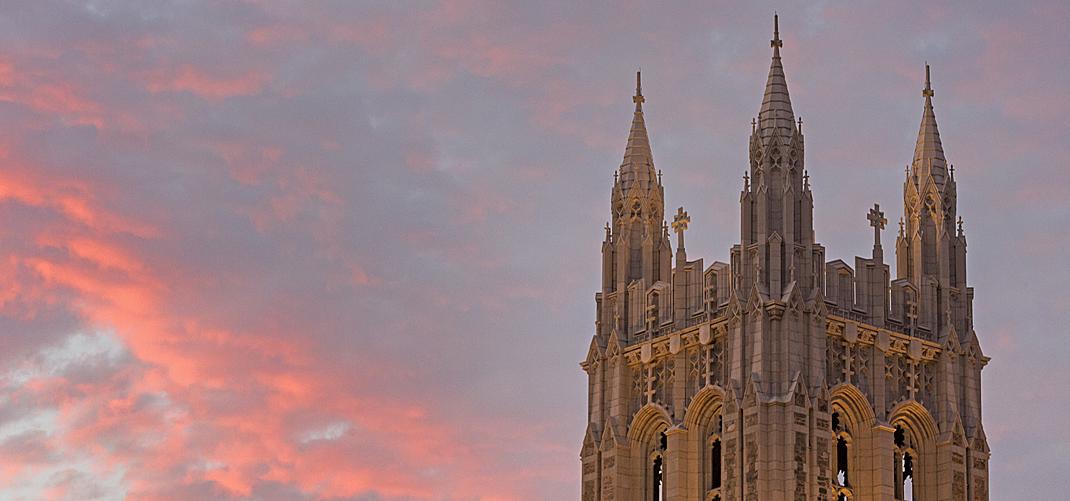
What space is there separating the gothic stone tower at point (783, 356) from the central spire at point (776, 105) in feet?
0.21

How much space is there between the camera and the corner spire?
95.5 m

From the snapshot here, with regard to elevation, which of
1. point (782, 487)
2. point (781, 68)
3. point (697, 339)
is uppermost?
point (781, 68)

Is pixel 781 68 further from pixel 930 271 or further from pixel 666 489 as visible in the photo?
pixel 666 489

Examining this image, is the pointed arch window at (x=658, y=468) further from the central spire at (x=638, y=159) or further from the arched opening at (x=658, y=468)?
the central spire at (x=638, y=159)

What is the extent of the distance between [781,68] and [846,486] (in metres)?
14.2

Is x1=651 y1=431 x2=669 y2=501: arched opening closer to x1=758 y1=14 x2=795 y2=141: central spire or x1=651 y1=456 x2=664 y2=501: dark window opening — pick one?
x1=651 y1=456 x2=664 y2=501: dark window opening

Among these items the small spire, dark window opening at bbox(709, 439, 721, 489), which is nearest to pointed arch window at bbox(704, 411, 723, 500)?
dark window opening at bbox(709, 439, 721, 489)

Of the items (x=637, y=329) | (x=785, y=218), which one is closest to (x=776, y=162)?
(x=785, y=218)

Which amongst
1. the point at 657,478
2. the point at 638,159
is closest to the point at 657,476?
the point at 657,478

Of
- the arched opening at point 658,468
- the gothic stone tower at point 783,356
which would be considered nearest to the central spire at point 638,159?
the gothic stone tower at point 783,356

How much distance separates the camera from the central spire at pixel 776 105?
91750mm

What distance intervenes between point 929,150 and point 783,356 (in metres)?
11.7

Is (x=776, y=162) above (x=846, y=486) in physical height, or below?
above

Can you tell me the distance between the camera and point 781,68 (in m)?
93.6
